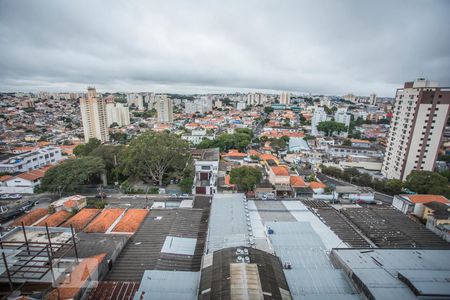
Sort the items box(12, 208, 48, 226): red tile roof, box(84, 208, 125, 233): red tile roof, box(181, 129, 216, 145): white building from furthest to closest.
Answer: box(181, 129, 216, 145): white building → box(12, 208, 48, 226): red tile roof → box(84, 208, 125, 233): red tile roof

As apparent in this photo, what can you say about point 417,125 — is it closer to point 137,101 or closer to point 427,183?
point 427,183

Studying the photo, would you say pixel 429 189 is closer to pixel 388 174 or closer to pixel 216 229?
pixel 388 174

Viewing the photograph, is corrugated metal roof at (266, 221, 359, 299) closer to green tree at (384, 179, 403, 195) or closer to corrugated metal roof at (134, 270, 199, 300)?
corrugated metal roof at (134, 270, 199, 300)

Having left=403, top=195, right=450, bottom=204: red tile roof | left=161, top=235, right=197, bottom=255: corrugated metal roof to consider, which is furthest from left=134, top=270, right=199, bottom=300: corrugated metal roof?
left=403, top=195, right=450, bottom=204: red tile roof

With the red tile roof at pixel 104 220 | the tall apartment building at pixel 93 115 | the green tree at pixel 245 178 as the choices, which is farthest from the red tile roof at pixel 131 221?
the tall apartment building at pixel 93 115

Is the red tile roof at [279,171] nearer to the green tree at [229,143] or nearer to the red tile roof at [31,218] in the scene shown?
the green tree at [229,143]

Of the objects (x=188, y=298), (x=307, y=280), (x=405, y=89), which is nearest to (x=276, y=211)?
(x=307, y=280)

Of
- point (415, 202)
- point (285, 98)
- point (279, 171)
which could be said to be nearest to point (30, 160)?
point (279, 171)
